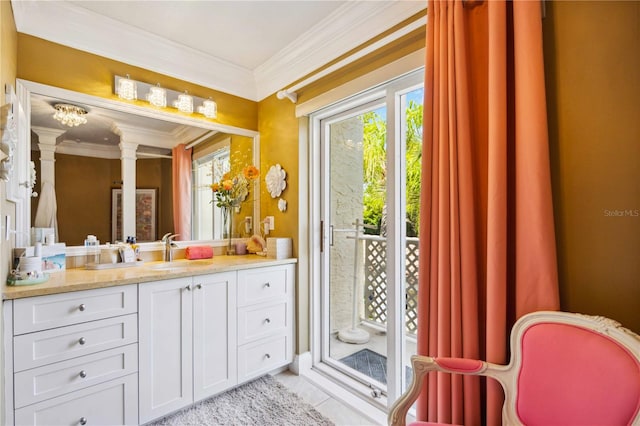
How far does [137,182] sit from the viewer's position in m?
2.25

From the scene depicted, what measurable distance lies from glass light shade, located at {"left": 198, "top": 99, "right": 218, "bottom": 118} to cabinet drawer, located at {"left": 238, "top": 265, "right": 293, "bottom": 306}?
137cm

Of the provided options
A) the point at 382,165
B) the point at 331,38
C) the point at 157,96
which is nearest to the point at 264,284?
the point at 382,165

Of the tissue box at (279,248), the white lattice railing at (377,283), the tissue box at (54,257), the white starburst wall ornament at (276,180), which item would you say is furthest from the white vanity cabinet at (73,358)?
the white lattice railing at (377,283)

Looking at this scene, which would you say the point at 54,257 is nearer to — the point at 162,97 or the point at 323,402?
the point at 162,97

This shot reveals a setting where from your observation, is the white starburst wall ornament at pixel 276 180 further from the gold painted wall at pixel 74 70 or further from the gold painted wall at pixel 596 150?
the gold painted wall at pixel 596 150

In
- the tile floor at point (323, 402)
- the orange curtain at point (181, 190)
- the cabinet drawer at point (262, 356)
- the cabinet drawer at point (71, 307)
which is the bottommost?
the tile floor at point (323, 402)

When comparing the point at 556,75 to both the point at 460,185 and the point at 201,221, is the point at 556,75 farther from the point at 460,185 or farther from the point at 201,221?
the point at 201,221

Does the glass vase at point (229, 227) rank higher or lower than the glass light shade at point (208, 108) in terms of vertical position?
lower

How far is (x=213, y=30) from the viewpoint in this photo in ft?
6.93

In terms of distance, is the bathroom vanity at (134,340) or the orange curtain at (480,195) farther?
the bathroom vanity at (134,340)

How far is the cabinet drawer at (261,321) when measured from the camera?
2162 mm

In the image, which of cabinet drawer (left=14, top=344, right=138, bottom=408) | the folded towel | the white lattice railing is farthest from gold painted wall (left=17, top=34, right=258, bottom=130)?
the white lattice railing

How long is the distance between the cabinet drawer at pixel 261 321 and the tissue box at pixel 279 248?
384 mm

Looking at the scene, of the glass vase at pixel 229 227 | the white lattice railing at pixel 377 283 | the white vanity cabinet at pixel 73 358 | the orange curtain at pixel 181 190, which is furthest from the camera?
the glass vase at pixel 229 227
